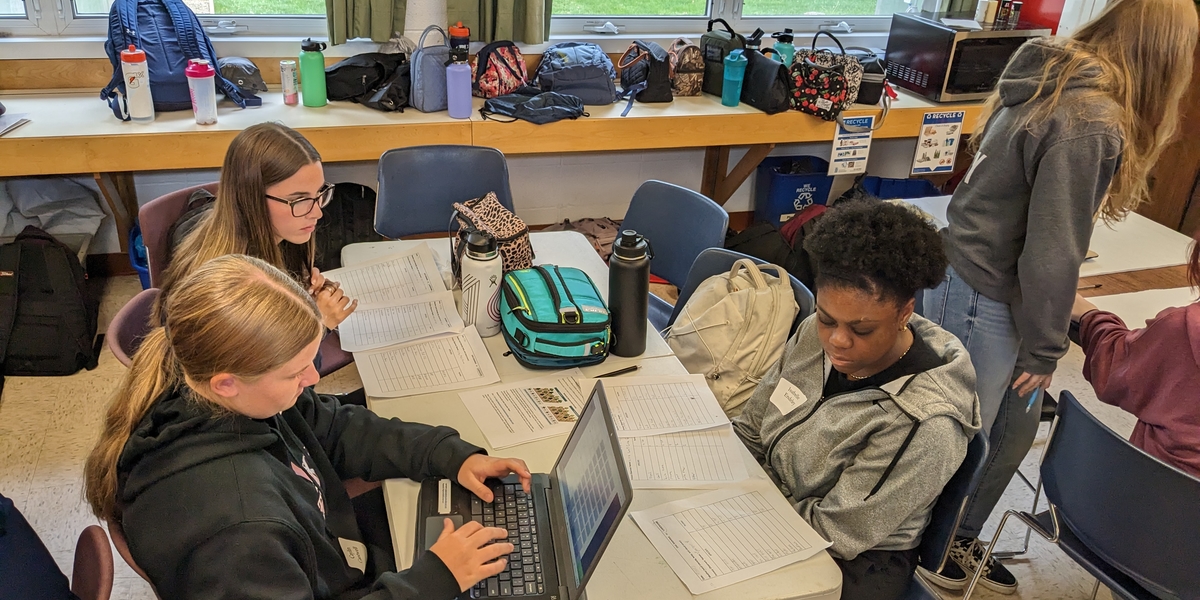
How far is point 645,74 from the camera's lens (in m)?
3.43

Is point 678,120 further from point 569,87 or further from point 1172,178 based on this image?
point 1172,178

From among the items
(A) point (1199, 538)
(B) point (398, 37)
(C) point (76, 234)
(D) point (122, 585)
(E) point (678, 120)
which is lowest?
(D) point (122, 585)

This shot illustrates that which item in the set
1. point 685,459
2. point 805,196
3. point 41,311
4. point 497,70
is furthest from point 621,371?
point 805,196

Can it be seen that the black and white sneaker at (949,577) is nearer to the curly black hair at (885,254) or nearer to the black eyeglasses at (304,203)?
the curly black hair at (885,254)

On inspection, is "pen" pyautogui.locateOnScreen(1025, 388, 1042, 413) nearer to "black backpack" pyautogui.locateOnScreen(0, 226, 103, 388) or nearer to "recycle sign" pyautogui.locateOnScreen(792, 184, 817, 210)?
"recycle sign" pyautogui.locateOnScreen(792, 184, 817, 210)

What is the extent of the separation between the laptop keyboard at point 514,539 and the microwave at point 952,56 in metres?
2.92

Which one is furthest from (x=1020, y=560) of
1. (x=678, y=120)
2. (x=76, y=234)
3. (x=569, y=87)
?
(x=76, y=234)

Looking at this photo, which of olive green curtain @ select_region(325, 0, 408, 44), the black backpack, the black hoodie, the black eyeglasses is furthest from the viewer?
olive green curtain @ select_region(325, 0, 408, 44)

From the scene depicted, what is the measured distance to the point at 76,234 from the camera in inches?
124

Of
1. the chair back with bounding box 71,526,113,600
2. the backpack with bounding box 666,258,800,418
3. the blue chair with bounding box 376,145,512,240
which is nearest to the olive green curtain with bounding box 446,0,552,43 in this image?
the blue chair with bounding box 376,145,512,240

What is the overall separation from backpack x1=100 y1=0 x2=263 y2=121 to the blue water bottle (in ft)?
6.42

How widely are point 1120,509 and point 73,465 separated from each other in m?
2.59

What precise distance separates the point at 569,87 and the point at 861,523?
235cm

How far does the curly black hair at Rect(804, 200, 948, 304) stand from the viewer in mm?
1399
